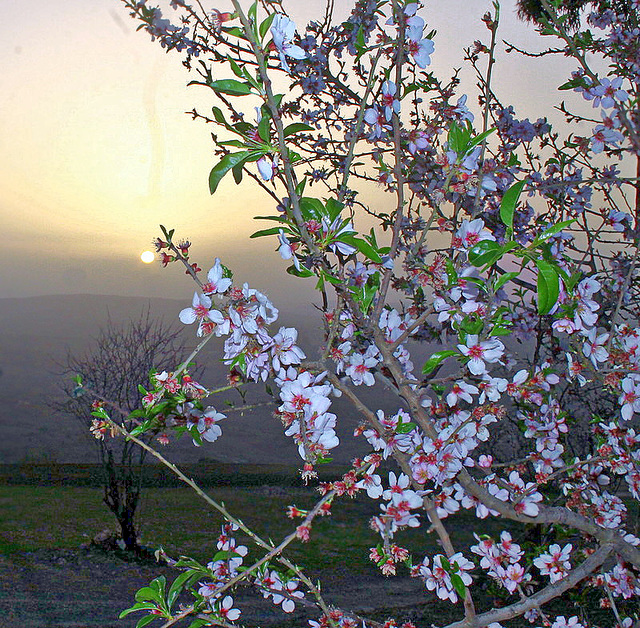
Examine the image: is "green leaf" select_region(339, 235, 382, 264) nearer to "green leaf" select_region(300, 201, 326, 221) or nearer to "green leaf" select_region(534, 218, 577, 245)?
"green leaf" select_region(300, 201, 326, 221)

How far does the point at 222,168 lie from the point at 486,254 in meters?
0.50

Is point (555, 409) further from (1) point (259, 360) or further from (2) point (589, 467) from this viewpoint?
(1) point (259, 360)

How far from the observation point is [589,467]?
2.30 metres

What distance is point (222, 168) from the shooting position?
1.03 metres

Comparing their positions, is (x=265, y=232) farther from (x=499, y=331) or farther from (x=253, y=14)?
(x=499, y=331)

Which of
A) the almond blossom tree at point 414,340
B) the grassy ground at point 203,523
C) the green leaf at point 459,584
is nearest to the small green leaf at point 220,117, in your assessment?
the almond blossom tree at point 414,340

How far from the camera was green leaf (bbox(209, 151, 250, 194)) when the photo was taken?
1.03 m

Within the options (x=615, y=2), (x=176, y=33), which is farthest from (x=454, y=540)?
(x=176, y=33)

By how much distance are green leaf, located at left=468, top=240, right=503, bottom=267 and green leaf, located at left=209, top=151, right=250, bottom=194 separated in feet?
1.51

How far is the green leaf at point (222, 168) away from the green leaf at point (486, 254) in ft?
1.51

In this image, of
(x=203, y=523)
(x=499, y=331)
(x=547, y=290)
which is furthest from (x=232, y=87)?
(x=203, y=523)

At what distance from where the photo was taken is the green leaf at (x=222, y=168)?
1.03 meters

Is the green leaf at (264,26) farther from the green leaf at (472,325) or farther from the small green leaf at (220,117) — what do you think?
the green leaf at (472,325)

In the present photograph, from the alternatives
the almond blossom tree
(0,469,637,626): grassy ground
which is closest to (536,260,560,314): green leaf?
the almond blossom tree
